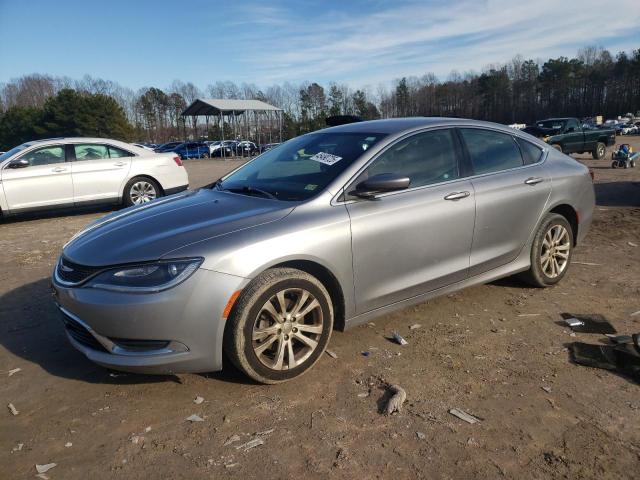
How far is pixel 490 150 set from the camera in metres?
4.41

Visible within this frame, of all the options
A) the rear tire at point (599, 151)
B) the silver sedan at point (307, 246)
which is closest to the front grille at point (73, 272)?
the silver sedan at point (307, 246)

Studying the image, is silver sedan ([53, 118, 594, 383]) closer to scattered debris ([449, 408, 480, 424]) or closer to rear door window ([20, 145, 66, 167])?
scattered debris ([449, 408, 480, 424])

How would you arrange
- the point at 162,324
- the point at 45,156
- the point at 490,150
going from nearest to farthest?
the point at 162,324 → the point at 490,150 → the point at 45,156

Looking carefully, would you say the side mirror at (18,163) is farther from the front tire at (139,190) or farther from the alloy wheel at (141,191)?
the alloy wheel at (141,191)

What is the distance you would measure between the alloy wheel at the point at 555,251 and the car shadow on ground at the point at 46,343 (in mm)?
3138

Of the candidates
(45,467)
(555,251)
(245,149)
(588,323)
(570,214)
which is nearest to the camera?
(45,467)

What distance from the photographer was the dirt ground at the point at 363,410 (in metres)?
2.47

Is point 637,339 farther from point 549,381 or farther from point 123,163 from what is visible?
point 123,163

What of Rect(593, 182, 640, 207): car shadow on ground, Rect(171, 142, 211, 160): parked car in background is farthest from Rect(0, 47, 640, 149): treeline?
Rect(593, 182, 640, 207): car shadow on ground

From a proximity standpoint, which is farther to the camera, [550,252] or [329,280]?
[550,252]

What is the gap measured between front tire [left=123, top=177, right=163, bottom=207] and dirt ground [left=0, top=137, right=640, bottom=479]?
597 centimetres

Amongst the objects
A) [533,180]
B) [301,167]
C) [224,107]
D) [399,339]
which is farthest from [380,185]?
[224,107]

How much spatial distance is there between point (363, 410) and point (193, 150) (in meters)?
44.4

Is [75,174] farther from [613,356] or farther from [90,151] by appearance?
[613,356]
